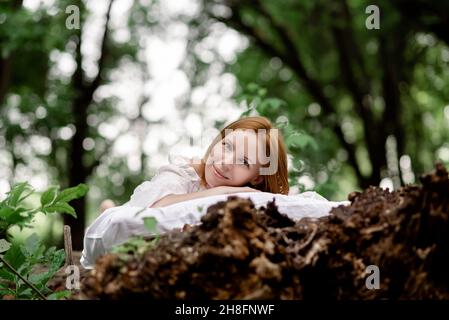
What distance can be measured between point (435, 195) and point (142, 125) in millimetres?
14994


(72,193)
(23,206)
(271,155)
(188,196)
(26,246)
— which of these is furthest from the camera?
(271,155)

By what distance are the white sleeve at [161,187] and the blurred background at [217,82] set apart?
4.68 metres

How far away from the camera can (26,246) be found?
3.02 metres

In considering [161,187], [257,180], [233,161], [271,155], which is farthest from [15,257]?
[271,155]

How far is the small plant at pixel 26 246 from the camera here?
2.53m

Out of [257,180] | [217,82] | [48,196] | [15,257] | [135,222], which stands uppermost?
[217,82]

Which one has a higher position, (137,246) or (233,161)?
(233,161)

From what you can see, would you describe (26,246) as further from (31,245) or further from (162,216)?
(162,216)

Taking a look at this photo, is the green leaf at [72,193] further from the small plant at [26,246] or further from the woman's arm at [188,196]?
the woman's arm at [188,196]

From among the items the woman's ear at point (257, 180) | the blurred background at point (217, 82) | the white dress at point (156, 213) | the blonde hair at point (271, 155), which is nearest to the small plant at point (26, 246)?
the white dress at point (156, 213)

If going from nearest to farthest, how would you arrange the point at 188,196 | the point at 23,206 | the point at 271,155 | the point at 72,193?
the point at 23,206 < the point at 72,193 < the point at 188,196 < the point at 271,155

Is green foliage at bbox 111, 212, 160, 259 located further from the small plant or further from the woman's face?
the woman's face

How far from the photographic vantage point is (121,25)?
50.1 feet

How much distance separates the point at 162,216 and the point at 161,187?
42 cm
